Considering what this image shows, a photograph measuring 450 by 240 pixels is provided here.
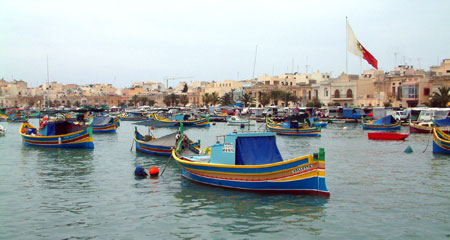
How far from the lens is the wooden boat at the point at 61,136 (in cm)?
3388

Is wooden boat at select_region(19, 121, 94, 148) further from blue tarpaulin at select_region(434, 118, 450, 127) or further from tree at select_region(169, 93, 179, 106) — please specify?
tree at select_region(169, 93, 179, 106)

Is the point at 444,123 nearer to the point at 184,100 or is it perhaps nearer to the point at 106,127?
the point at 106,127

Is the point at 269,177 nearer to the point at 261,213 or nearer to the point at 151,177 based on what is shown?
the point at 261,213

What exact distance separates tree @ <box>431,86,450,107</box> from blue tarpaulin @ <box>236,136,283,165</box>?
53.6m

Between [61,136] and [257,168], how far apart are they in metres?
22.0

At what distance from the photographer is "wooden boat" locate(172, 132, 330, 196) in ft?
52.6

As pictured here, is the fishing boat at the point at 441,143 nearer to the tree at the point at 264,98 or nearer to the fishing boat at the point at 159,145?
the fishing boat at the point at 159,145

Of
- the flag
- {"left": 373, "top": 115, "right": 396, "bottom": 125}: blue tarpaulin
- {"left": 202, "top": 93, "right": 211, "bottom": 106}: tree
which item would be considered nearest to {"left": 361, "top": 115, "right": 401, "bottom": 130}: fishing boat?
{"left": 373, "top": 115, "right": 396, "bottom": 125}: blue tarpaulin

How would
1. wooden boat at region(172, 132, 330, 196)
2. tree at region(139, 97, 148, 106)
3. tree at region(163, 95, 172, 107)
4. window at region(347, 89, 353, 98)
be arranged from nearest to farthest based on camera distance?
wooden boat at region(172, 132, 330, 196) < window at region(347, 89, 353, 98) < tree at region(163, 95, 172, 107) < tree at region(139, 97, 148, 106)

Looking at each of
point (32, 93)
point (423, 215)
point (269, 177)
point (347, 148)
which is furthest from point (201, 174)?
point (32, 93)

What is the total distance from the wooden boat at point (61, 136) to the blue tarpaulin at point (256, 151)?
1909 cm

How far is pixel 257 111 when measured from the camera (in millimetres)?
89438

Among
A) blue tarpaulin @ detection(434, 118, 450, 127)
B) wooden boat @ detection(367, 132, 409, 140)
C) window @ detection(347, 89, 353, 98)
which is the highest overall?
window @ detection(347, 89, 353, 98)

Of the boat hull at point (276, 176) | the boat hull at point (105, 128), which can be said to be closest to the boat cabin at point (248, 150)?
the boat hull at point (276, 176)
